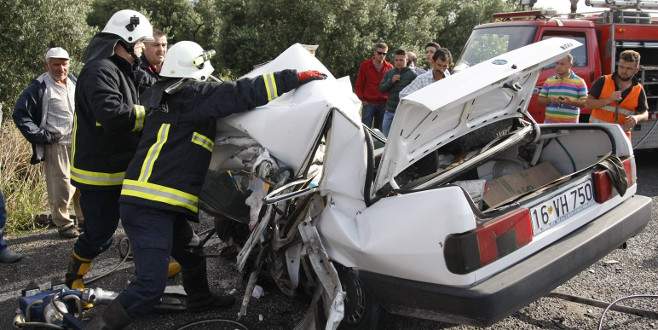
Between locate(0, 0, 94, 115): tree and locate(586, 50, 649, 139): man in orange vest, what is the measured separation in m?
7.24

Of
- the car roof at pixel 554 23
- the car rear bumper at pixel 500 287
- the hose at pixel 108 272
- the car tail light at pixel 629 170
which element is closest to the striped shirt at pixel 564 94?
the car roof at pixel 554 23

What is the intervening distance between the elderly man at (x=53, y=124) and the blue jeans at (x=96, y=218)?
1.59 metres

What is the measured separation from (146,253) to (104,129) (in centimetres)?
90

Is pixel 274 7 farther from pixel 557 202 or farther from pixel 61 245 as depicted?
pixel 557 202

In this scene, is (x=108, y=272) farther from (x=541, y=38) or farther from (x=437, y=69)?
(x=541, y=38)

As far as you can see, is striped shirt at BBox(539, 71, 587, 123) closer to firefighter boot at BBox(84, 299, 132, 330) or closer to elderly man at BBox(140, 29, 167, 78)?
elderly man at BBox(140, 29, 167, 78)

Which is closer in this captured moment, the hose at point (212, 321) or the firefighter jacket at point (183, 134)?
the firefighter jacket at point (183, 134)

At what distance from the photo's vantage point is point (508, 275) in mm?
2523

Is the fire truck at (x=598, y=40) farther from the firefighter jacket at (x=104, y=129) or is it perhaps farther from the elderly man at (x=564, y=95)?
the firefighter jacket at (x=104, y=129)

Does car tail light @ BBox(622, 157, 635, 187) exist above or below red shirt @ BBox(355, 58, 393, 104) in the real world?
above

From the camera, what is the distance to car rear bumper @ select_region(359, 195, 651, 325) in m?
2.41

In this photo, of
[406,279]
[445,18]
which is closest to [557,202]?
[406,279]

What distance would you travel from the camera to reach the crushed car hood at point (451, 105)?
2547 mm

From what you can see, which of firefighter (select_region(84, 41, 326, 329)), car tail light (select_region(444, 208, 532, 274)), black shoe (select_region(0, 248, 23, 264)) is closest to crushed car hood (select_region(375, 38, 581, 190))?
car tail light (select_region(444, 208, 532, 274))
